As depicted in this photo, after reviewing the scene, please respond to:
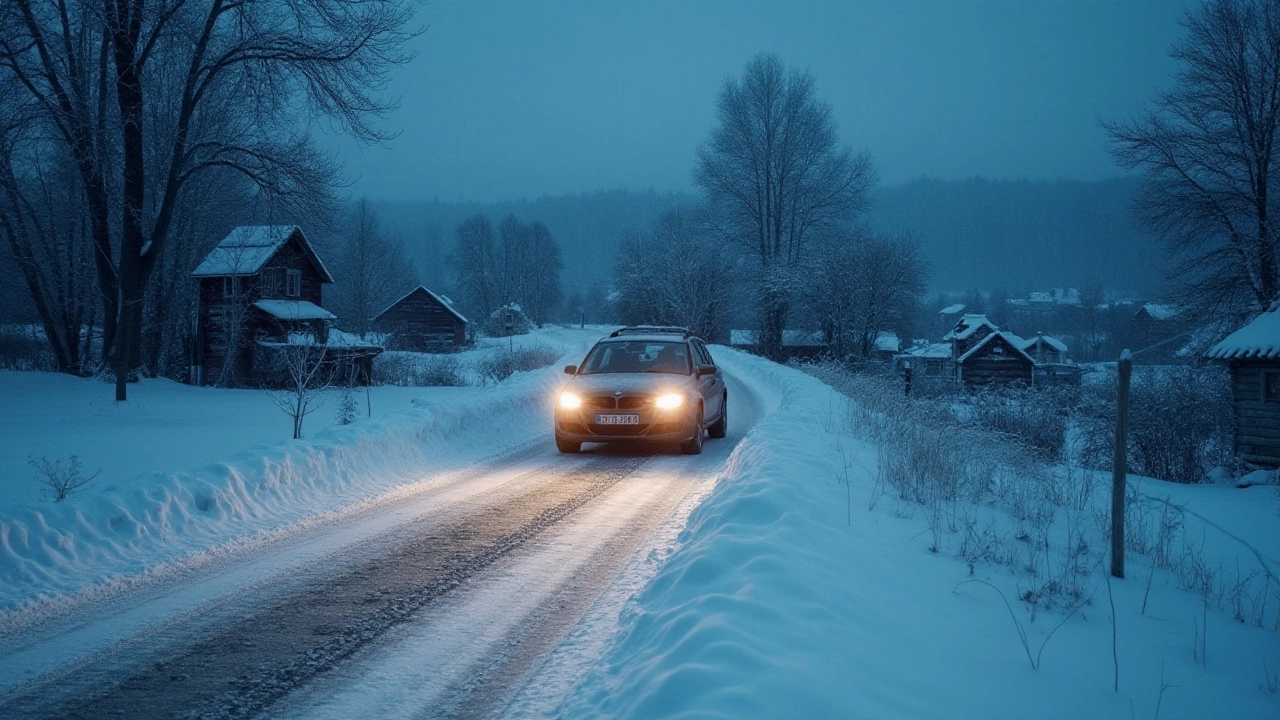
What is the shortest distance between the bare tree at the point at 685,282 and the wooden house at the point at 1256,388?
1317 inches

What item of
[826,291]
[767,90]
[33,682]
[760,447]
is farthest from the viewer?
[767,90]

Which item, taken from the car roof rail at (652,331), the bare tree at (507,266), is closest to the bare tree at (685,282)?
the bare tree at (507,266)

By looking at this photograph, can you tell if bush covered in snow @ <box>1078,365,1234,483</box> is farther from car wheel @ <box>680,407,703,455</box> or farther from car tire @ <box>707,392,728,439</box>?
car wheel @ <box>680,407,703,455</box>

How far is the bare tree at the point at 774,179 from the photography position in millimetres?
46656

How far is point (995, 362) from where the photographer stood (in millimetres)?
51844

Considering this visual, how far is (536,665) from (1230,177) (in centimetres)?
2902

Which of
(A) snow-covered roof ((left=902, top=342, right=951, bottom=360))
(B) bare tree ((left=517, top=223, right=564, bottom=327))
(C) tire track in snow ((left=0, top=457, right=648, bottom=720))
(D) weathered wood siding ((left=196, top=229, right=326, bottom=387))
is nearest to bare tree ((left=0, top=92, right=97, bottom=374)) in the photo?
(D) weathered wood siding ((left=196, top=229, right=326, bottom=387))

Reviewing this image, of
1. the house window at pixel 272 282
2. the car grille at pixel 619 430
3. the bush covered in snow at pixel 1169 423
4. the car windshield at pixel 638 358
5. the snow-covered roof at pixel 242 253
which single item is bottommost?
the bush covered in snow at pixel 1169 423

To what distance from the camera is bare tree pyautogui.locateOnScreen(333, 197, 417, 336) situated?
61.3 m

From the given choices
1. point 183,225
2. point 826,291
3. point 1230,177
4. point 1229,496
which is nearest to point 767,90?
point 826,291

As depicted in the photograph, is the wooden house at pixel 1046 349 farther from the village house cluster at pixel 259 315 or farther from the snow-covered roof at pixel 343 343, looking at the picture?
the village house cluster at pixel 259 315

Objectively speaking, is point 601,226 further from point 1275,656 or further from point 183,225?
point 1275,656

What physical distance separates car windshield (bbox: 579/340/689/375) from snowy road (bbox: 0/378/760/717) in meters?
4.71

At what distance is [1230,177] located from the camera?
2483cm
